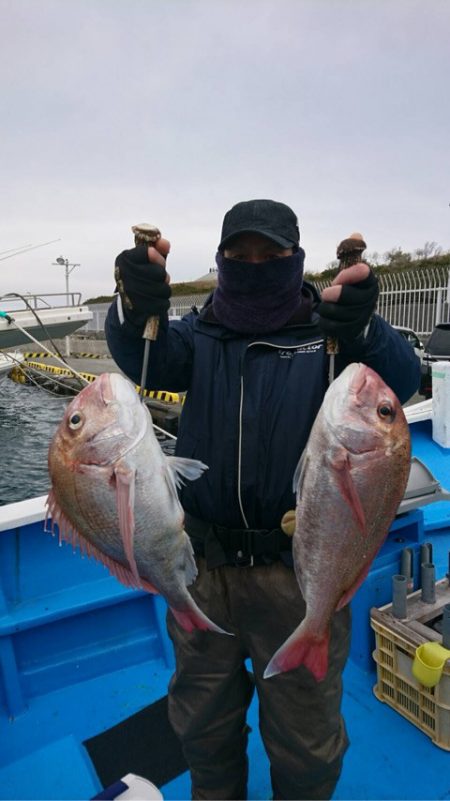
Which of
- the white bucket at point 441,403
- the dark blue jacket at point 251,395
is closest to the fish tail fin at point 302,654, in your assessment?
the dark blue jacket at point 251,395

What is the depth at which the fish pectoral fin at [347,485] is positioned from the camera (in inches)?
62.4

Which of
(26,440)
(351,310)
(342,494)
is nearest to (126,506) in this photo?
(342,494)

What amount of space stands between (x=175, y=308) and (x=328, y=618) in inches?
1161

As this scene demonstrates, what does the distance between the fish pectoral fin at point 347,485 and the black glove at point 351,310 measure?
451mm

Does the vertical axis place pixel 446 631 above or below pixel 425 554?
below

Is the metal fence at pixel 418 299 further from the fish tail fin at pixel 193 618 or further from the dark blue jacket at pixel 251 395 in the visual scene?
the fish tail fin at pixel 193 618

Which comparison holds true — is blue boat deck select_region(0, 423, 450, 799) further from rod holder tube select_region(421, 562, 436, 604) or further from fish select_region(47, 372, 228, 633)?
fish select_region(47, 372, 228, 633)

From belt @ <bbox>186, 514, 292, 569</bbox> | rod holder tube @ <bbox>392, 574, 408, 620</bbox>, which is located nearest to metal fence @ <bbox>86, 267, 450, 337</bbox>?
rod holder tube @ <bbox>392, 574, 408, 620</bbox>

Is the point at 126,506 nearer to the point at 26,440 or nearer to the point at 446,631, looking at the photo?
the point at 446,631

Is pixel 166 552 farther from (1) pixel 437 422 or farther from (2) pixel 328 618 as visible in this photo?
(1) pixel 437 422

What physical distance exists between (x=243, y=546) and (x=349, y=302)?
1.01m

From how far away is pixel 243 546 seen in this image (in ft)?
6.40

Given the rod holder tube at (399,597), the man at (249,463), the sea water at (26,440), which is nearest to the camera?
the man at (249,463)

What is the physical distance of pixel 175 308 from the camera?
3030 centimetres
